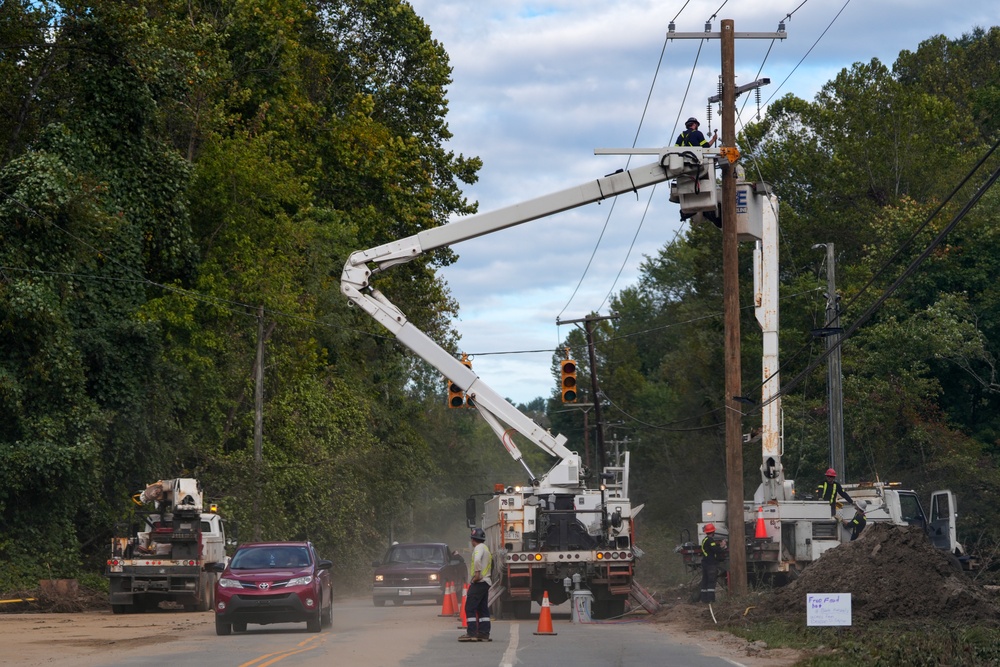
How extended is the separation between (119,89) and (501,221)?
43.1 feet

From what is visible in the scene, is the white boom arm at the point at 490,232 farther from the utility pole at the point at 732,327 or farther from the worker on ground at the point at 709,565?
the worker on ground at the point at 709,565

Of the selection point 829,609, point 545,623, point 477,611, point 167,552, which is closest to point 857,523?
point 545,623

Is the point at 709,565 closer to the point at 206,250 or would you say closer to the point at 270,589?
the point at 270,589

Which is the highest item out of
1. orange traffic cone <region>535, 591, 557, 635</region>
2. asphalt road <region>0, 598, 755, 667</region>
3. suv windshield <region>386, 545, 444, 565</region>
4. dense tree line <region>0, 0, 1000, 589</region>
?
dense tree line <region>0, 0, 1000, 589</region>

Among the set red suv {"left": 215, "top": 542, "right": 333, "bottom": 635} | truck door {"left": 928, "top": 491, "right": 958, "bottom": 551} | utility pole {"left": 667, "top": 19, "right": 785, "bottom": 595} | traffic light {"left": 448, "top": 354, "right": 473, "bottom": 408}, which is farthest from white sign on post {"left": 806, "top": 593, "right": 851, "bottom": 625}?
truck door {"left": 928, "top": 491, "right": 958, "bottom": 551}

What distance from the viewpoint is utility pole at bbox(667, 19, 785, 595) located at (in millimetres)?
25734

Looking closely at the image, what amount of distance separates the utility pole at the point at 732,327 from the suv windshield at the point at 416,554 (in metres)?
12.2

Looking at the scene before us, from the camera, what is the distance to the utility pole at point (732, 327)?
25.7 metres

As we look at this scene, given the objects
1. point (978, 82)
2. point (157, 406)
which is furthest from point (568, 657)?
point (978, 82)

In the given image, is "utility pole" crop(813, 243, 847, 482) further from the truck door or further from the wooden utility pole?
the wooden utility pole

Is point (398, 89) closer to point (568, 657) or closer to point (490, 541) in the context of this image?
point (490, 541)

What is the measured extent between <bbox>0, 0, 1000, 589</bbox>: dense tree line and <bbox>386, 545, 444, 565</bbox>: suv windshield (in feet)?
12.7

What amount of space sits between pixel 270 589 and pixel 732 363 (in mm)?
10020

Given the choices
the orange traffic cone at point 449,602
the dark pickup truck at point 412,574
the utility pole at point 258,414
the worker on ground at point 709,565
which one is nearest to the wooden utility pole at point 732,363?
the worker on ground at point 709,565
